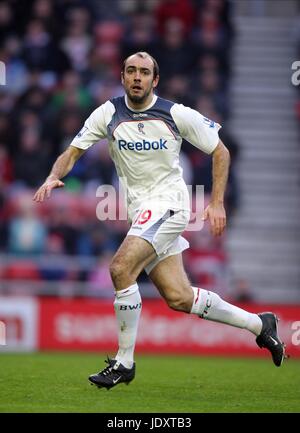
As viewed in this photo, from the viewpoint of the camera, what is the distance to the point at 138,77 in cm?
887

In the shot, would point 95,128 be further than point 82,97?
No

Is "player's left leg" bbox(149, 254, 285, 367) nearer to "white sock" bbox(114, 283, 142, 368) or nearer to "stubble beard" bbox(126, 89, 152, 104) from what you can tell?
"white sock" bbox(114, 283, 142, 368)

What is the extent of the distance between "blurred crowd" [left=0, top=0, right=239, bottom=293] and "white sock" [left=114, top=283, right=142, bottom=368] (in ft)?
25.1

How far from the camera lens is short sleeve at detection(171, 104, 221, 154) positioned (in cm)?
902

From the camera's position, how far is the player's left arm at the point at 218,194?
8.79m

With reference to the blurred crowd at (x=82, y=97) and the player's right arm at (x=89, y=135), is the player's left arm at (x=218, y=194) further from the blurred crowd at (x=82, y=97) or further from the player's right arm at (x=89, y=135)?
the blurred crowd at (x=82, y=97)

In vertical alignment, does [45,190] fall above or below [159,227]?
above

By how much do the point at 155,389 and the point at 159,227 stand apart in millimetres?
1352

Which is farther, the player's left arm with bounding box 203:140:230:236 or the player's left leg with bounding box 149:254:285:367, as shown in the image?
the player's left leg with bounding box 149:254:285:367

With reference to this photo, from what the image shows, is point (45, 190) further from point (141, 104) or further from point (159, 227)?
point (141, 104)

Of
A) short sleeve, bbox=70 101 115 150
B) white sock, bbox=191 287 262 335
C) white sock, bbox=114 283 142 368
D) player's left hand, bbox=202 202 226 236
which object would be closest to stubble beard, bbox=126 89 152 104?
short sleeve, bbox=70 101 115 150

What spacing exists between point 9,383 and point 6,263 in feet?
24.2

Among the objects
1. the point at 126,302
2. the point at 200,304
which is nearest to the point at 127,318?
the point at 126,302
